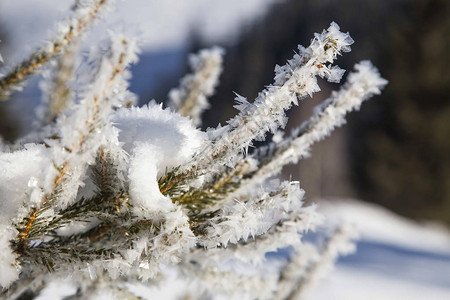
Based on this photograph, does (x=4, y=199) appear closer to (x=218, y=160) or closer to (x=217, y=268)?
(x=218, y=160)

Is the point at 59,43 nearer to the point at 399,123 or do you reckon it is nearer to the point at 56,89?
the point at 56,89

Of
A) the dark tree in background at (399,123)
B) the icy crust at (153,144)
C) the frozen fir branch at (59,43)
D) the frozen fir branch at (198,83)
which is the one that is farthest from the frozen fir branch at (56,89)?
the dark tree in background at (399,123)

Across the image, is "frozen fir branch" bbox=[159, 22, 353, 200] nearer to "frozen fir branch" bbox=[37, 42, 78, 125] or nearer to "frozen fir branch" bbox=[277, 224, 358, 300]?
"frozen fir branch" bbox=[277, 224, 358, 300]

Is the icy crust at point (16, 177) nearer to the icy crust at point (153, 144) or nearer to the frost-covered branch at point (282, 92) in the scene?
the icy crust at point (153, 144)

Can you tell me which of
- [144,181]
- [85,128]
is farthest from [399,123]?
[85,128]

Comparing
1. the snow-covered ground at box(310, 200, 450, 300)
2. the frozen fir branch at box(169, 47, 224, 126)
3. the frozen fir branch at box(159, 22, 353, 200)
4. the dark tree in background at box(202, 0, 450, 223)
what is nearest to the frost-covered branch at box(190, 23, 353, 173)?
the frozen fir branch at box(159, 22, 353, 200)
